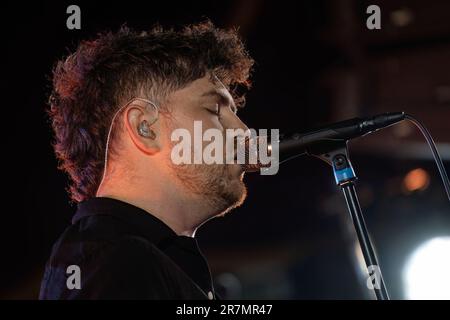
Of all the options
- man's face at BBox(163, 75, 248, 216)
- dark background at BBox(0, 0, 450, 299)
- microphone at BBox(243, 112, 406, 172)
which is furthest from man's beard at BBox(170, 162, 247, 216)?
dark background at BBox(0, 0, 450, 299)

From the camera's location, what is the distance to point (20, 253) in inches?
135

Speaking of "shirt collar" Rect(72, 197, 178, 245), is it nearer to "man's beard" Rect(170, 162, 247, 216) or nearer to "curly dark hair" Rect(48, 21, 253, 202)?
"man's beard" Rect(170, 162, 247, 216)

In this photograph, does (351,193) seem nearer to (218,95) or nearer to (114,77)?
(218,95)

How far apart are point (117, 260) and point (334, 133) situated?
2.48ft

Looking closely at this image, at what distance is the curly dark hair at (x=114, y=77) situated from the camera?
1.77 meters

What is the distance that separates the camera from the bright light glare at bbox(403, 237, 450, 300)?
3641 mm

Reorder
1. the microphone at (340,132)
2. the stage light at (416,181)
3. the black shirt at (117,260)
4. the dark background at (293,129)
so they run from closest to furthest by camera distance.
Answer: the black shirt at (117,260) → the microphone at (340,132) → the dark background at (293,129) → the stage light at (416,181)

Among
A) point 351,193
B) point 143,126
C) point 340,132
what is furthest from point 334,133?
point 143,126

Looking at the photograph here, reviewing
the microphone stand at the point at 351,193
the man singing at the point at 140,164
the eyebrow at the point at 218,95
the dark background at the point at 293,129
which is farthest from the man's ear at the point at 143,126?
the dark background at the point at 293,129

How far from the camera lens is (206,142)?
1.68 m

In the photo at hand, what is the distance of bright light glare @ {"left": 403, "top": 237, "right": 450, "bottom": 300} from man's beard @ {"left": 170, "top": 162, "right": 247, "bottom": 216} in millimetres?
2347

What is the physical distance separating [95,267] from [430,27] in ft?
9.93

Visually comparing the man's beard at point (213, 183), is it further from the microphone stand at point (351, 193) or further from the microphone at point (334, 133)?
the microphone stand at point (351, 193)
